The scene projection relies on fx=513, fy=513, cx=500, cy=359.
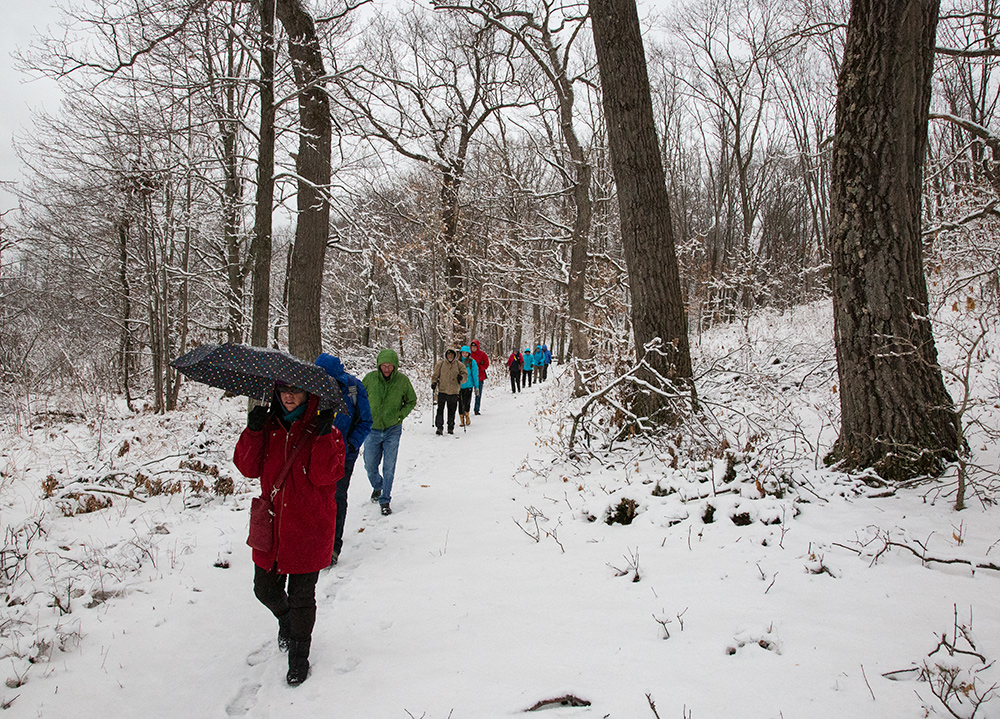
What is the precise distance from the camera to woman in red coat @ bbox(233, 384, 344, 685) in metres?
2.95

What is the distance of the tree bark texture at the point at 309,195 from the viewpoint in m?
8.95

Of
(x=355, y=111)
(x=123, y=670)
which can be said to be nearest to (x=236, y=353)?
(x=123, y=670)

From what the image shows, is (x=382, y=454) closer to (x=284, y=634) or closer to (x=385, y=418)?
(x=385, y=418)

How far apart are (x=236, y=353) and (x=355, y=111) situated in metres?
7.82

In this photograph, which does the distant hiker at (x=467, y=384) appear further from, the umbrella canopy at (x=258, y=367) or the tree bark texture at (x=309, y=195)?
the umbrella canopy at (x=258, y=367)

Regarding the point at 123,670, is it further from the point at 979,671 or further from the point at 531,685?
the point at 979,671

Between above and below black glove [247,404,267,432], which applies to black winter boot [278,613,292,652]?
below

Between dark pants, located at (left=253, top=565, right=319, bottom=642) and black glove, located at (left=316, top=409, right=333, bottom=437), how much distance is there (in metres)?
0.86

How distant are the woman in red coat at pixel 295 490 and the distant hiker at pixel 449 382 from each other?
8.04 metres

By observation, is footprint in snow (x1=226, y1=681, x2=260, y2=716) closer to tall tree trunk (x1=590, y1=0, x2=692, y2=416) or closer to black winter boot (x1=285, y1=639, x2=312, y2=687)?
black winter boot (x1=285, y1=639, x2=312, y2=687)

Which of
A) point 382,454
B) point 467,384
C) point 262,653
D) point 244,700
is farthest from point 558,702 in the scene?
point 467,384

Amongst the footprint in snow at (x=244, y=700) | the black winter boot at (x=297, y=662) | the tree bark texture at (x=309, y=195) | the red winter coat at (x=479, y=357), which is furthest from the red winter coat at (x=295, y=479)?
the red winter coat at (x=479, y=357)

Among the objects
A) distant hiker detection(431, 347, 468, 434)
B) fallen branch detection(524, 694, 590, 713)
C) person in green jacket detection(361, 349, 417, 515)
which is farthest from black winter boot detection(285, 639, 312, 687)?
distant hiker detection(431, 347, 468, 434)

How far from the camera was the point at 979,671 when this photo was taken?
2.14 m
